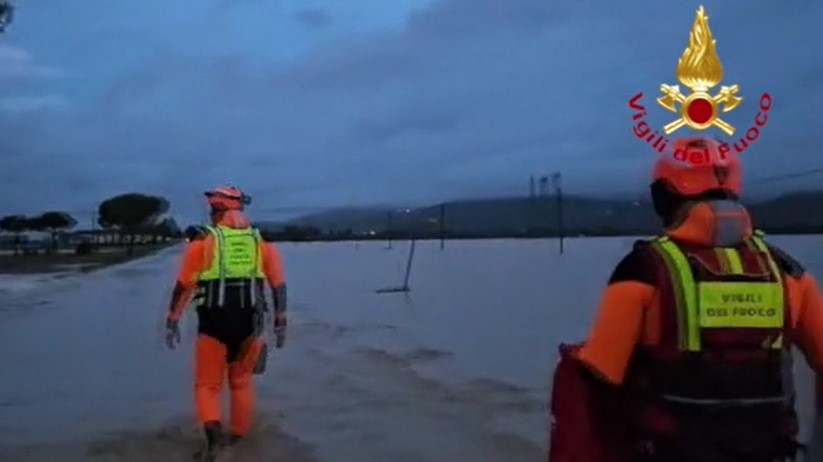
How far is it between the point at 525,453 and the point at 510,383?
489 centimetres

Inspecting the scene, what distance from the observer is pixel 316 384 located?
1323 cm

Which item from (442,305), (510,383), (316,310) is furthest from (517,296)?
(510,383)

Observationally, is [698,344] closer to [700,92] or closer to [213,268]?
[700,92]

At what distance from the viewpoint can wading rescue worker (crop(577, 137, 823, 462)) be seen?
313cm

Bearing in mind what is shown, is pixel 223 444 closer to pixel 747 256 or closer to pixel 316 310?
pixel 747 256

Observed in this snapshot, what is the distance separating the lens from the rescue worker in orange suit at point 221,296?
820cm

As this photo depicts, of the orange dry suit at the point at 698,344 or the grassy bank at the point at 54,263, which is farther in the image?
the grassy bank at the point at 54,263

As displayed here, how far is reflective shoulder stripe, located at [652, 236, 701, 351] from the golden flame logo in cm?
35

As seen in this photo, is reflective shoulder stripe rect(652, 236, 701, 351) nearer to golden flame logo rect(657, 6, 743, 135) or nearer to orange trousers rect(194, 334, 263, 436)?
golden flame logo rect(657, 6, 743, 135)

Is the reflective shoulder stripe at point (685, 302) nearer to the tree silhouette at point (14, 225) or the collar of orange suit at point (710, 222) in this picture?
the collar of orange suit at point (710, 222)

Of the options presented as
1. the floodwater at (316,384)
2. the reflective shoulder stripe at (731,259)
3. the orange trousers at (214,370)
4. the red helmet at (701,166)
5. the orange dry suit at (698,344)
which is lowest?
the floodwater at (316,384)

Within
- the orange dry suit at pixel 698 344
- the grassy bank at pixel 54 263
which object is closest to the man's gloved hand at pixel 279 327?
the orange dry suit at pixel 698 344

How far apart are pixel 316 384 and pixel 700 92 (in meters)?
10.6

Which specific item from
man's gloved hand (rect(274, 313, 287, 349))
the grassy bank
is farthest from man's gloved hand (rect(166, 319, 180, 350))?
the grassy bank
